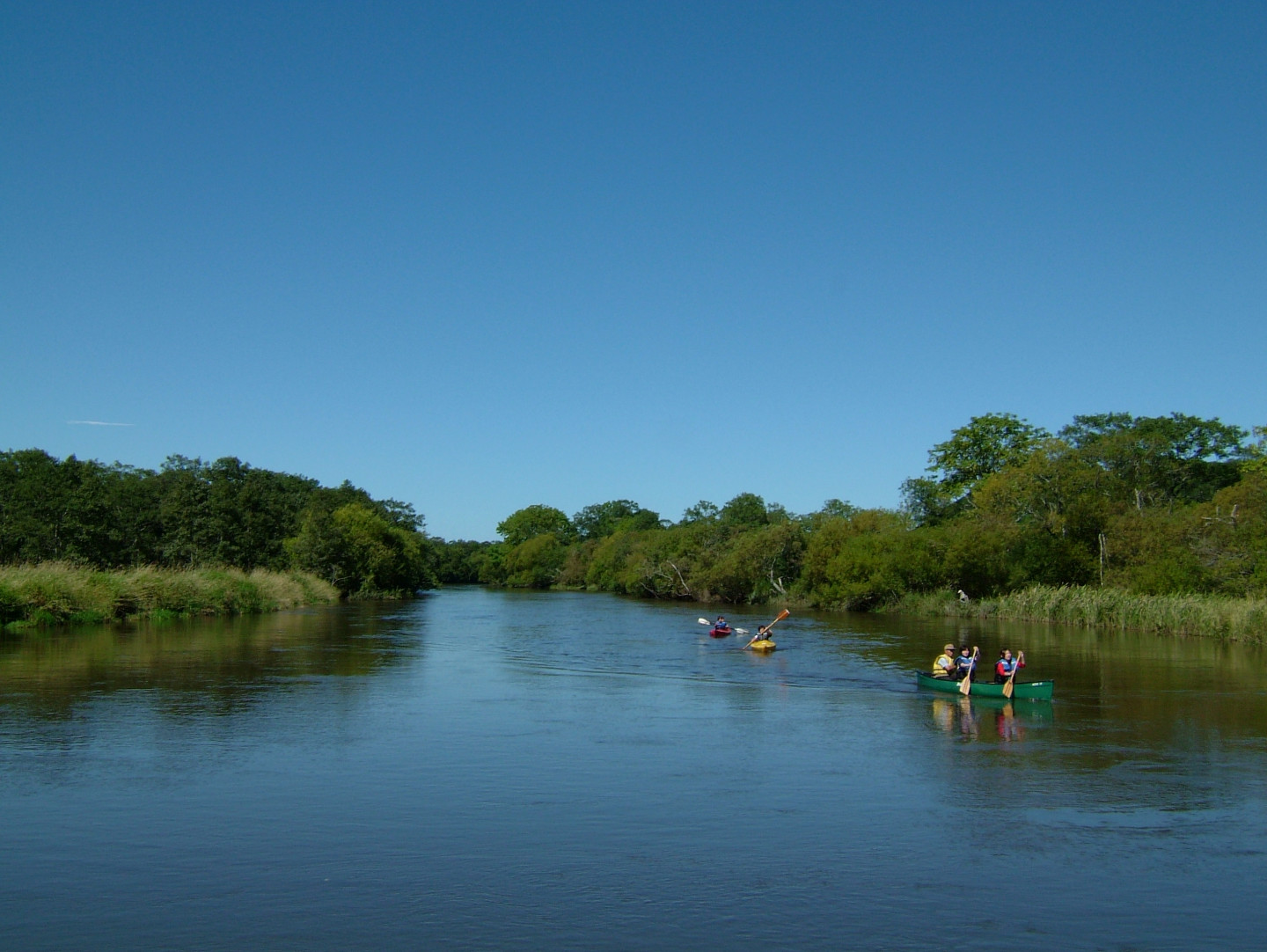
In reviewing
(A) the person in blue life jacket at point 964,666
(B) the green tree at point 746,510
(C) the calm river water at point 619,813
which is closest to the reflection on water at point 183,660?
(C) the calm river water at point 619,813

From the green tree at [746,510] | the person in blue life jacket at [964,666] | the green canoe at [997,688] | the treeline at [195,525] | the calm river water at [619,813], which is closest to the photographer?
→ the calm river water at [619,813]

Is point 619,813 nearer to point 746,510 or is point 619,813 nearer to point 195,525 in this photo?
point 195,525

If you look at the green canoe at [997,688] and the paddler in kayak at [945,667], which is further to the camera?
the paddler in kayak at [945,667]

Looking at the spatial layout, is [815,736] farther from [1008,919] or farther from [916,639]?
[916,639]

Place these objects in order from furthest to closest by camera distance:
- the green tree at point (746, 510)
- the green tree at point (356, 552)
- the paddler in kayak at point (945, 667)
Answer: the green tree at point (746, 510) → the green tree at point (356, 552) → the paddler in kayak at point (945, 667)

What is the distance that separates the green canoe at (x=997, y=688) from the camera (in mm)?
25172

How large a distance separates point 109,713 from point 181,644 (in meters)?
16.7

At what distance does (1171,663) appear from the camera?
34156 mm

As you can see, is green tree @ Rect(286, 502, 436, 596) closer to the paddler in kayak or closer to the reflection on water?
the reflection on water

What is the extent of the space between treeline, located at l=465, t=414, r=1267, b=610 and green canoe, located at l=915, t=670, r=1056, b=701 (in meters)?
24.3

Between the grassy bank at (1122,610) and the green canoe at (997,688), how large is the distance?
20025mm

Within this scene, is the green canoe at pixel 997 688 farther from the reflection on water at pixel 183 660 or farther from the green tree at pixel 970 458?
the green tree at pixel 970 458

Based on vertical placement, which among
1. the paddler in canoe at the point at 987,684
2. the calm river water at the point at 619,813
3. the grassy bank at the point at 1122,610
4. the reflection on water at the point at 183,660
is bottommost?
the calm river water at the point at 619,813

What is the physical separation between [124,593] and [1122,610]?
46432 mm
